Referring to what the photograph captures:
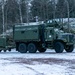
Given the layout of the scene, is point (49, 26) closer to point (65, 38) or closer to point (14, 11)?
point (65, 38)

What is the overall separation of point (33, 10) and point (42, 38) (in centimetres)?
3507

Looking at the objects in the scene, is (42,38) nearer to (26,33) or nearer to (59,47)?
(26,33)

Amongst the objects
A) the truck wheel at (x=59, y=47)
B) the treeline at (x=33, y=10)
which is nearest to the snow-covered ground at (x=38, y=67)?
the truck wheel at (x=59, y=47)

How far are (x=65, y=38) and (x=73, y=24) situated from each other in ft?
93.6

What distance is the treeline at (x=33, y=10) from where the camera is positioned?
63.5 meters

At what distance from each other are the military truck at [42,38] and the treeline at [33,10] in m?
26.3

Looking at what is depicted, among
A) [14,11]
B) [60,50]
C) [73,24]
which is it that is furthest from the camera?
[14,11]

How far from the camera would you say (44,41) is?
33.4m

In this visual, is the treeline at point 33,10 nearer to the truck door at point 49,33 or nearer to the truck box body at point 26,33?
the truck box body at point 26,33

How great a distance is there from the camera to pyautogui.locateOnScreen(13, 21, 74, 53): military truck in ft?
107

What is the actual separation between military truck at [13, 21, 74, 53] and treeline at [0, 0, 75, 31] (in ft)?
86.3

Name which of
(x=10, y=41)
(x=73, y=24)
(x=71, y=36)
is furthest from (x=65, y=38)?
(x=73, y=24)

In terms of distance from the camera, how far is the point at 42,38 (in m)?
33.7

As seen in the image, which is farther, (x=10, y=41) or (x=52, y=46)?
(x=10, y=41)
